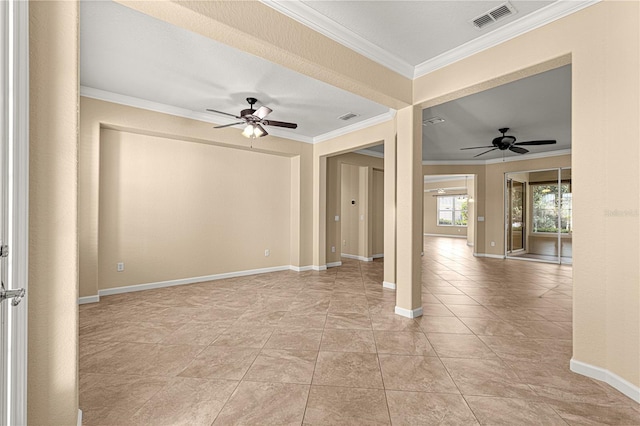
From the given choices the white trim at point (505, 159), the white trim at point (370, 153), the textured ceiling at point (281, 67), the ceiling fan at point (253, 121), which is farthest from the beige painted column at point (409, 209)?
the white trim at point (505, 159)

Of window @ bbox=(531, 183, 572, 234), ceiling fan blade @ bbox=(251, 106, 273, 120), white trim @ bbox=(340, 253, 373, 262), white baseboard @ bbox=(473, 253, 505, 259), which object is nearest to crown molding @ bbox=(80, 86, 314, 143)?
ceiling fan blade @ bbox=(251, 106, 273, 120)

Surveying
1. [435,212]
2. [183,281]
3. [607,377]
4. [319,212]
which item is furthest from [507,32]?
[435,212]

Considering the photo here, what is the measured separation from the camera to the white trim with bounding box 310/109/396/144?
190 inches

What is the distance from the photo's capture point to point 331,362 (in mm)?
2426

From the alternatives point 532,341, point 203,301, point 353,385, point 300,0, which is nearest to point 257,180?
point 203,301

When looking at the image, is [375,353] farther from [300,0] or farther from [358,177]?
[358,177]

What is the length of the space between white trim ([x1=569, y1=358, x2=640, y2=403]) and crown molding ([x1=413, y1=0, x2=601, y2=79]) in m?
2.67

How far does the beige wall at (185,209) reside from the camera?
4395 mm

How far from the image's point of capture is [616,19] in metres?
2.08

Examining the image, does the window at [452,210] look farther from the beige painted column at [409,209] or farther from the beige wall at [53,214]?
the beige wall at [53,214]

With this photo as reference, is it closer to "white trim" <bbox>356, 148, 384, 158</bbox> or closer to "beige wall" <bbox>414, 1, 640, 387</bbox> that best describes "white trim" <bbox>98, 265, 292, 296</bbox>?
"white trim" <bbox>356, 148, 384, 158</bbox>

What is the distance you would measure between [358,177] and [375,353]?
19.5 feet

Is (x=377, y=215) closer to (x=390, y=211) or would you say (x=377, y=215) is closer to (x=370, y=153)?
(x=370, y=153)

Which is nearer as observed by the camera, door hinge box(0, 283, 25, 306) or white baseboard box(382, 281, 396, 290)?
door hinge box(0, 283, 25, 306)
